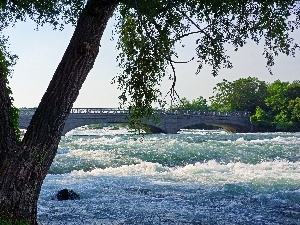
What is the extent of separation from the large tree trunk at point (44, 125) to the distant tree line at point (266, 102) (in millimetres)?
77723

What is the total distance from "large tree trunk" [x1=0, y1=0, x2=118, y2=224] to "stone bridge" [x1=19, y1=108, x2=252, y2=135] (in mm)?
46292

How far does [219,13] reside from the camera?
8.10m

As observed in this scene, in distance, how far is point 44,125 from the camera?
241 inches

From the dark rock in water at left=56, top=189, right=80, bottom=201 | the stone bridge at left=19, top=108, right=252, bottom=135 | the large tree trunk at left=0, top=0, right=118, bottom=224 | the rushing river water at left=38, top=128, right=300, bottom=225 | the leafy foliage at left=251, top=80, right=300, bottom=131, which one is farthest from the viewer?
the leafy foliage at left=251, top=80, right=300, bottom=131

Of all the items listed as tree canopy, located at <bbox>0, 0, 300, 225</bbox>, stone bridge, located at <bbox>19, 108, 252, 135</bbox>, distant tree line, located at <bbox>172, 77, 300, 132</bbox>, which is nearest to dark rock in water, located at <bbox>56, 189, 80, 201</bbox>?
tree canopy, located at <bbox>0, 0, 300, 225</bbox>

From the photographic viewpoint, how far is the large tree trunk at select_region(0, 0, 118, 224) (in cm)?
598

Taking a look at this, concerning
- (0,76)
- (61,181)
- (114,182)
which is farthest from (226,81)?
(61,181)

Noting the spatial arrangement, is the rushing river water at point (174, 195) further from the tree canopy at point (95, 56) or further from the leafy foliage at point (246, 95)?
the leafy foliage at point (246, 95)

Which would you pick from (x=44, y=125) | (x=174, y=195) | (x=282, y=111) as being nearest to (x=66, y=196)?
(x=174, y=195)

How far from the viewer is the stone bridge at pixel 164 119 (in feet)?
196

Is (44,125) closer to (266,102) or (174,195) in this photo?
(174,195)

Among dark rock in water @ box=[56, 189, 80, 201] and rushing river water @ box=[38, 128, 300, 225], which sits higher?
dark rock in water @ box=[56, 189, 80, 201]

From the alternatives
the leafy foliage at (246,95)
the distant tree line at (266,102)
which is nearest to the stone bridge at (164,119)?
the distant tree line at (266,102)

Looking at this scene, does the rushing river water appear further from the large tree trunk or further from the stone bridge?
the stone bridge
